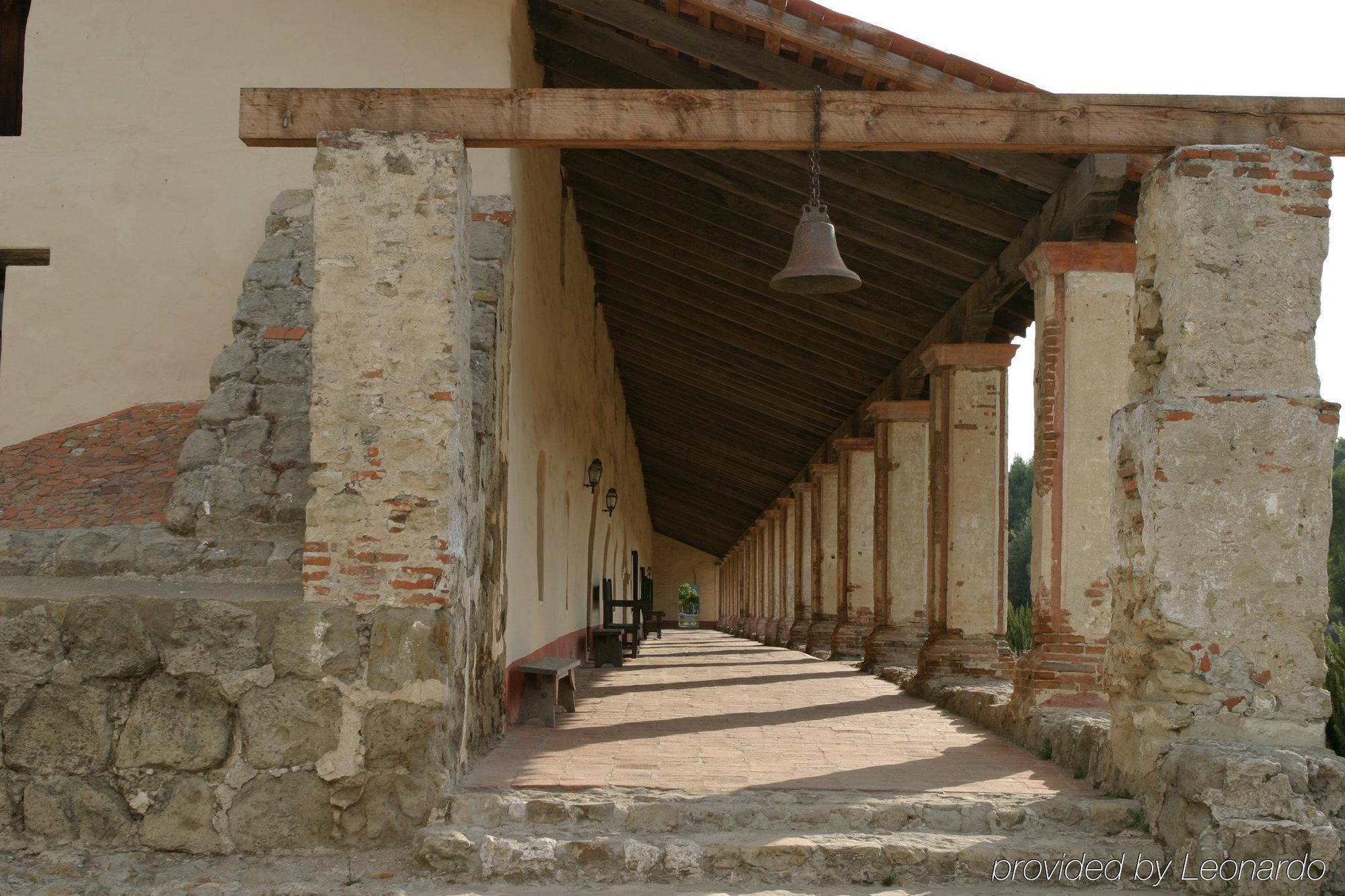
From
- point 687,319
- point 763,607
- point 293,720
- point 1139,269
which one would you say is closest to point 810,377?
point 687,319

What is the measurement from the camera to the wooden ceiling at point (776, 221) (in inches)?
300

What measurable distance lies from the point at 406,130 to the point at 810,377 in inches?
395

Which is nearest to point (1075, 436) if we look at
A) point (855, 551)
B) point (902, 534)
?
point (902, 534)

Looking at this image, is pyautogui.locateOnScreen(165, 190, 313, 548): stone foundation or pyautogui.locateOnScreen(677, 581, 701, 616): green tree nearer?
pyautogui.locateOnScreen(165, 190, 313, 548): stone foundation

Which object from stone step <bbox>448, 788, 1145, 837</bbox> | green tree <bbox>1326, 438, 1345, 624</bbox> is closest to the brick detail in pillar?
stone step <bbox>448, 788, 1145, 837</bbox>

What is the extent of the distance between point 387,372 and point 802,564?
53.0ft

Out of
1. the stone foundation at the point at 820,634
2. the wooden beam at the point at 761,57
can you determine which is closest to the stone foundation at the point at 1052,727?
the wooden beam at the point at 761,57

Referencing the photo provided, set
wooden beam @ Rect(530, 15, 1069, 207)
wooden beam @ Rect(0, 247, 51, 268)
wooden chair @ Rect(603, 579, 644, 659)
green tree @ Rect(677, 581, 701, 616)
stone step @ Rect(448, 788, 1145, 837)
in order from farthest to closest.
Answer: green tree @ Rect(677, 581, 701, 616)
wooden chair @ Rect(603, 579, 644, 659)
wooden beam @ Rect(0, 247, 51, 268)
wooden beam @ Rect(530, 15, 1069, 207)
stone step @ Rect(448, 788, 1145, 837)

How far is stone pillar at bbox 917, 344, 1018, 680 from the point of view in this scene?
11.1 meters

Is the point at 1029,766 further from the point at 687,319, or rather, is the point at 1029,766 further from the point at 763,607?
the point at 763,607

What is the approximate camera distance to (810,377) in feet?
50.2

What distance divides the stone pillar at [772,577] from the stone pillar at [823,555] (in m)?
4.00

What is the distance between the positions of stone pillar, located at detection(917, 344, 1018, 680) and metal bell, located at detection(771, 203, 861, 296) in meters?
5.48

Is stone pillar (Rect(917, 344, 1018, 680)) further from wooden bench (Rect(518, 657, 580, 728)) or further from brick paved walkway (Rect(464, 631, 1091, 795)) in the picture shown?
wooden bench (Rect(518, 657, 580, 728))
